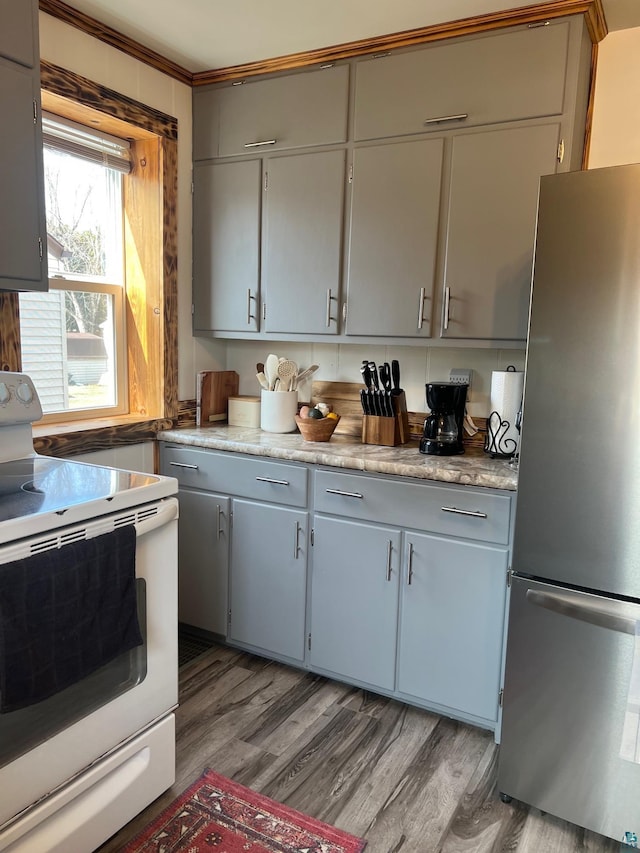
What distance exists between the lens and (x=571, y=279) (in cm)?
Answer: 159

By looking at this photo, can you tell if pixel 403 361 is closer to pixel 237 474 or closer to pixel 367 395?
pixel 367 395

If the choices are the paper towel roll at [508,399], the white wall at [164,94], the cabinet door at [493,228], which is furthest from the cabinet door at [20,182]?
the paper towel roll at [508,399]

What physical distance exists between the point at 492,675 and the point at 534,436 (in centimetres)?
91

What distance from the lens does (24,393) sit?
1.93 m

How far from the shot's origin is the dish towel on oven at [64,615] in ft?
4.22

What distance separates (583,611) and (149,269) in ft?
7.11

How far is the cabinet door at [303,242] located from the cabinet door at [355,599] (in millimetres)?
874

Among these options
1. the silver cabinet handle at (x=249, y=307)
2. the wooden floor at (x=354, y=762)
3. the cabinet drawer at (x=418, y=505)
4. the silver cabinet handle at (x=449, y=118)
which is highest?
the silver cabinet handle at (x=449, y=118)

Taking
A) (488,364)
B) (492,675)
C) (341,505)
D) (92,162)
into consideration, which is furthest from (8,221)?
(492,675)

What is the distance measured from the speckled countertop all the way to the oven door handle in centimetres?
71

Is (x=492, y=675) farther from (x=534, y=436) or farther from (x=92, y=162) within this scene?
(x=92, y=162)

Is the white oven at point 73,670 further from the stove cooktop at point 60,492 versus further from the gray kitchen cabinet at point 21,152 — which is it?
the gray kitchen cabinet at point 21,152

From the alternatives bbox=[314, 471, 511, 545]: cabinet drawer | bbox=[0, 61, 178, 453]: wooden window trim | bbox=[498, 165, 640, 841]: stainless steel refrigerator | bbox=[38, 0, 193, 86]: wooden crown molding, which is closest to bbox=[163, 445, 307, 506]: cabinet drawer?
bbox=[314, 471, 511, 545]: cabinet drawer

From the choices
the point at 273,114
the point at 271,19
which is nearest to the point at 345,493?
the point at 273,114
